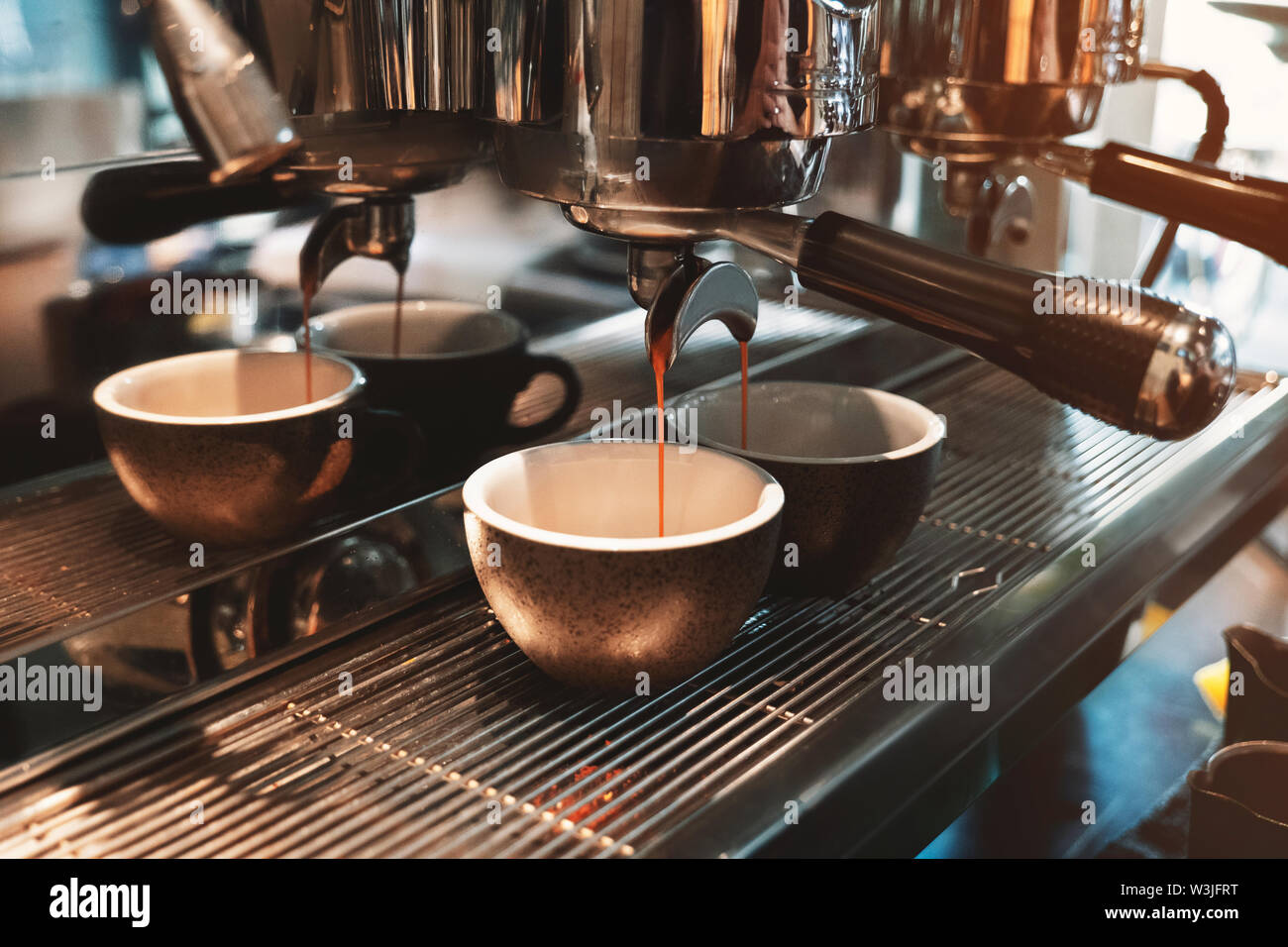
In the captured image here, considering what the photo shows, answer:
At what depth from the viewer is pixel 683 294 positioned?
0.47 metres

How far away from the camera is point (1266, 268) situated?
2.07 metres

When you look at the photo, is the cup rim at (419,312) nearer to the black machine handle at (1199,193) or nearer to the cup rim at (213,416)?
the cup rim at (213,416)

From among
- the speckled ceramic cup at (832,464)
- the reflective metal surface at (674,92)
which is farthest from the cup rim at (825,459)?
the reflective metal surface at (674,92)

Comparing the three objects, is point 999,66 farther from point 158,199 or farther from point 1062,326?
point 158,199

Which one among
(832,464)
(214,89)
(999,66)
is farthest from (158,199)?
(999,66)

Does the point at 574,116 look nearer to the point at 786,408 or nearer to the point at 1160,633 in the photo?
the point at 786,408

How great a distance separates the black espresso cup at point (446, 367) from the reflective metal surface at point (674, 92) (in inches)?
6.9

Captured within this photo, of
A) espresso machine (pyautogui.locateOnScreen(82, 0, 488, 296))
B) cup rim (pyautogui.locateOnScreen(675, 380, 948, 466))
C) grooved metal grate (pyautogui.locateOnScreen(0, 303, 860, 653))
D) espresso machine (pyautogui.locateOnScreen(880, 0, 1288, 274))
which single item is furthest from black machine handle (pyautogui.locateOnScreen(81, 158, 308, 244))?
espresso machine (pyautogui.locateOnScreen(880, 0, 1288, 274))

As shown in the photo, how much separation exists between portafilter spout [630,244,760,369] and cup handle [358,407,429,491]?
0.54ft

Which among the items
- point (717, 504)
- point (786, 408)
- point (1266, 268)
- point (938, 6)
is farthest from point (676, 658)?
point (1266, 268)

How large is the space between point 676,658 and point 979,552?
8.7 inches

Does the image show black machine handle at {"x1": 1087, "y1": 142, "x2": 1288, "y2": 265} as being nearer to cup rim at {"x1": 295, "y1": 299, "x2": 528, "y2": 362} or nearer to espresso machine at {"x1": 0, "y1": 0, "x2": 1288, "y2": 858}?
espresso machine at {"x1": 0, "y1": 0, "x2": 1288, "y2": 858}

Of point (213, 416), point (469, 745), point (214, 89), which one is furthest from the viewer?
point (213, 416)

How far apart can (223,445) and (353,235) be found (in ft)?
0.47
